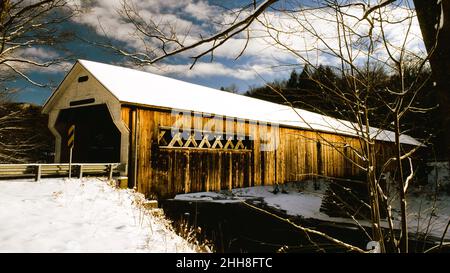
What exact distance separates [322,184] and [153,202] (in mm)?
27856

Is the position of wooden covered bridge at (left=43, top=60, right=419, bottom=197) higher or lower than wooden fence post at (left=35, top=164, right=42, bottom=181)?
higher

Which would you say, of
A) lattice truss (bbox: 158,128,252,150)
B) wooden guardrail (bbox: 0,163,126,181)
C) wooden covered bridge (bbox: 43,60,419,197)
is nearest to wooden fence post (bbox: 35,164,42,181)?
wooden guardrail (bbox: 0,163,126,181)

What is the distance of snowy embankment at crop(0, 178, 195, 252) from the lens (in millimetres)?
4297

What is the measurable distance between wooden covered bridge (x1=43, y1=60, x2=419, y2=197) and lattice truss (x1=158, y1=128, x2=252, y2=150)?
1.5 inches

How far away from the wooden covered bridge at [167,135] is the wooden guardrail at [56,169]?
1.74 feet

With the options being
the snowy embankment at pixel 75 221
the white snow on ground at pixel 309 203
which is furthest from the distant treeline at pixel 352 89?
the white snow on ground at pixel 309 203

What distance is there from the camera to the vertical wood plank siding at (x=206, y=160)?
954 centimetres

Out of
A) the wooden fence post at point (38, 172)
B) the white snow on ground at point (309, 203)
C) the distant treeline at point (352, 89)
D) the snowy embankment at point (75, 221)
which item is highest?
the distant treeline at point (352, 89)

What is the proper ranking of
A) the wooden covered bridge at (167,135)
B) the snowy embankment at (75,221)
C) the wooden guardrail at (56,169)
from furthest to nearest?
the wooden covered bridge at (167,135) → the wooden guardrail at (56,169) → the snowy embankment at (75,221)

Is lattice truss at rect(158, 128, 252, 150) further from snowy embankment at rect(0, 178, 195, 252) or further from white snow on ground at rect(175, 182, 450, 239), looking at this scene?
white snow on ground at rect(175, 182, 450, 239)

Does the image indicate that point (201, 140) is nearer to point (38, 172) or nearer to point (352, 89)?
point (38, 172)

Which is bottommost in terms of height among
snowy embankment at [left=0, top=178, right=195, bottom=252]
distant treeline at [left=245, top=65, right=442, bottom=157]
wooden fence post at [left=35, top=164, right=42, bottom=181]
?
snowy embankment at [left=0, top=178, right=195, bottom=252]

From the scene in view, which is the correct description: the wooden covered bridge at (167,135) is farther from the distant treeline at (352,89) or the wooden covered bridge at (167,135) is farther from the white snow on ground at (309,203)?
the distant treeline at (352,89)
